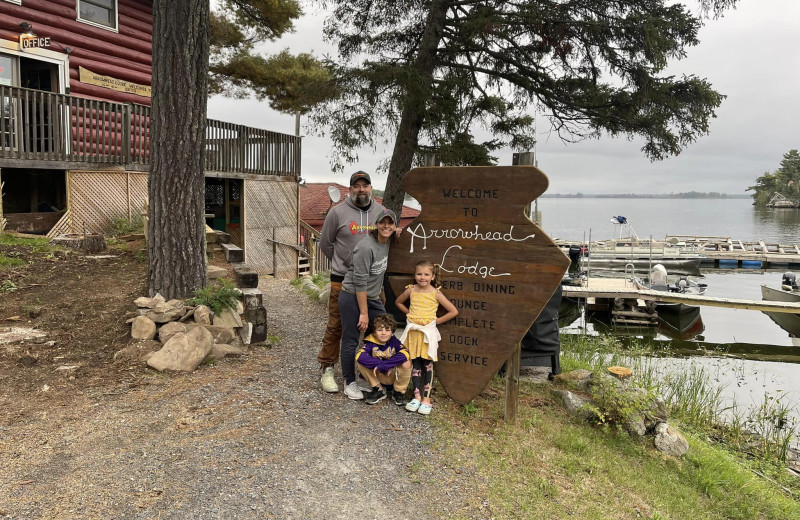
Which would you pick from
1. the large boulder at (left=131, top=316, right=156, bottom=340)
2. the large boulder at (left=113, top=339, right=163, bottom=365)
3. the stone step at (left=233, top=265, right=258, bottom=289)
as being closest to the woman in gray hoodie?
the large boulder at (left=113, top=339, right=163, bottom=365)

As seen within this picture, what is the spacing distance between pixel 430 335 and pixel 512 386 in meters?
0.80

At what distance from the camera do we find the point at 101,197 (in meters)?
10.5

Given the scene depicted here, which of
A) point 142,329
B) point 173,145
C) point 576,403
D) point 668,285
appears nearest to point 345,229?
point 142,329

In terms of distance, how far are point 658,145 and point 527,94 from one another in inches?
95.3

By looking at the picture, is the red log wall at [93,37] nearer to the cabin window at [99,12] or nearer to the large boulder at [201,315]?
the cabin window at [99,12]

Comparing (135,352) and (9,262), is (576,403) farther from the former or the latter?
(9,262)

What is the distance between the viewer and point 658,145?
341 inches

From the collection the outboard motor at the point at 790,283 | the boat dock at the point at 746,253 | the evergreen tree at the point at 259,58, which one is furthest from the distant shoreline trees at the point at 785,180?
the evergreen tree at the point at 259,58

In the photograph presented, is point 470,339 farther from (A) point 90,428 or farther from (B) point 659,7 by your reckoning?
(B) point 659,7

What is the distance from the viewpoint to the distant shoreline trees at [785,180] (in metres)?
81.8

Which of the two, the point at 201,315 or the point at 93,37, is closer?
the point at 201,315

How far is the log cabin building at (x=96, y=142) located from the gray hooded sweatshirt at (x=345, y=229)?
7313 mm

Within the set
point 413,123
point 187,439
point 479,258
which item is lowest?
point 187,439

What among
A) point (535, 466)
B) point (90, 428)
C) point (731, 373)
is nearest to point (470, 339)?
point (535, 466)
